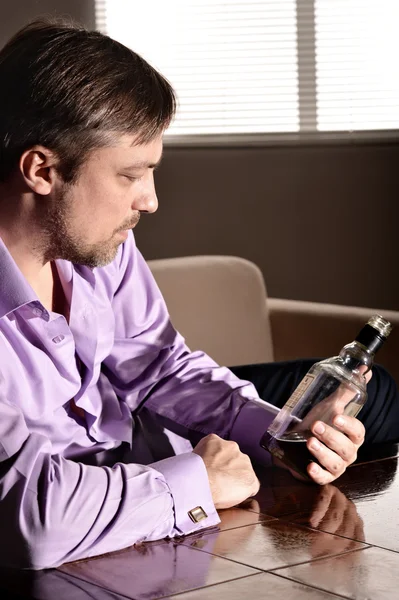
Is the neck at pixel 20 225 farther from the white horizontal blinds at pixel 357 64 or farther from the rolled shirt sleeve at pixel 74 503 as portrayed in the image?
the white horizontal blinds at pixel 357 64

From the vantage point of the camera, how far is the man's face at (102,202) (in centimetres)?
139

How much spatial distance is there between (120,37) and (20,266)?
8.73 ft

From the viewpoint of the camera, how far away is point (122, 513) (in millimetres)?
1166

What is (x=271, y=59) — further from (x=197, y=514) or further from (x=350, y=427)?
(x=197, y=514)

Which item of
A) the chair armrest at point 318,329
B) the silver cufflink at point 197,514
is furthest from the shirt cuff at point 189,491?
the chair armrest at point 318,329

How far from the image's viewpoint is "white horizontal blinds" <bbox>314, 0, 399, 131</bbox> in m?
3.65

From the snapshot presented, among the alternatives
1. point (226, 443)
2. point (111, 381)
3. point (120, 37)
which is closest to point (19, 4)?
point (120, 37)

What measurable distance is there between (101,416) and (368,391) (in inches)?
19.2

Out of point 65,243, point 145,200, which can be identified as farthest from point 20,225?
point 145,200

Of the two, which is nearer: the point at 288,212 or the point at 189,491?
the point at 189,491

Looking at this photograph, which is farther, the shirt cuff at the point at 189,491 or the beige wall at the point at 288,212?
the beige wall at the point at 288,212

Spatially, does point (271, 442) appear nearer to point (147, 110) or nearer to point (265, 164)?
point (147, 110)

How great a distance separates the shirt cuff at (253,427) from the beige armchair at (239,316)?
1.07 meters

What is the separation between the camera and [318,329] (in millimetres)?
2674
